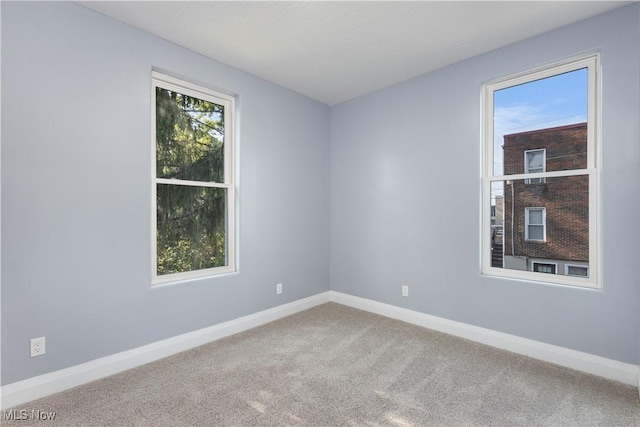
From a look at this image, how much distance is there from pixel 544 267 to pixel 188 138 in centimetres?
344

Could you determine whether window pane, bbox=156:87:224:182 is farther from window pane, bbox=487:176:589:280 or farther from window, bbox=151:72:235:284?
window pane, bbox=487:176:589:280

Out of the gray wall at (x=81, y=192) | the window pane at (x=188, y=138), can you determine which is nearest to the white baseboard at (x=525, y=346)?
the gray wall at (x=81, y=192)

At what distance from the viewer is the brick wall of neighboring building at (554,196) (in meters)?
2.48

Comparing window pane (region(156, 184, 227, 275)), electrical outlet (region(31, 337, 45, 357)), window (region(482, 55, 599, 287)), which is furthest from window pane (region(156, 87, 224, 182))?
window (region(482, 55, 599, 287))

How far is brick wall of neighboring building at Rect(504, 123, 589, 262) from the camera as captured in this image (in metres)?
2.48

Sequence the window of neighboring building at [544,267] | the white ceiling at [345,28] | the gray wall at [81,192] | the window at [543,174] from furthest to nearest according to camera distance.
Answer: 1. the window of neighboring building at [544,267]
2. the window at [543,174]
3. the white ceiling at [345,28]
4. the gray wall at [81,192]

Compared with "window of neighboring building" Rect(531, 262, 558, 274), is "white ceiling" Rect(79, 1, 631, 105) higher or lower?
higher

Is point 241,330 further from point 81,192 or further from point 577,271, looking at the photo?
point 577,271

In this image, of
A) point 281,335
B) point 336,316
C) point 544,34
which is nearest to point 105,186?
point 281,335

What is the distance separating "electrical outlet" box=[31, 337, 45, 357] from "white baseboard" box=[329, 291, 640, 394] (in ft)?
10.0

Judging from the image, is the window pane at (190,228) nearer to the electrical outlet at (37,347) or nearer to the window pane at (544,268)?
the electrical outlet at (37,347)

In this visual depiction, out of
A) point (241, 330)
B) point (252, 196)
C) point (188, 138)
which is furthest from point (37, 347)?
point (252, 196)

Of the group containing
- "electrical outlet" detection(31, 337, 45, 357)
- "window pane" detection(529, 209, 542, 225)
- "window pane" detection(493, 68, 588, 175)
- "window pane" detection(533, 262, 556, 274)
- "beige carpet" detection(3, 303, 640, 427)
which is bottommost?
"beige carpet" detection(3, 303, 640, 427)

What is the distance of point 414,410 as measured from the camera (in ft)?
6.31
